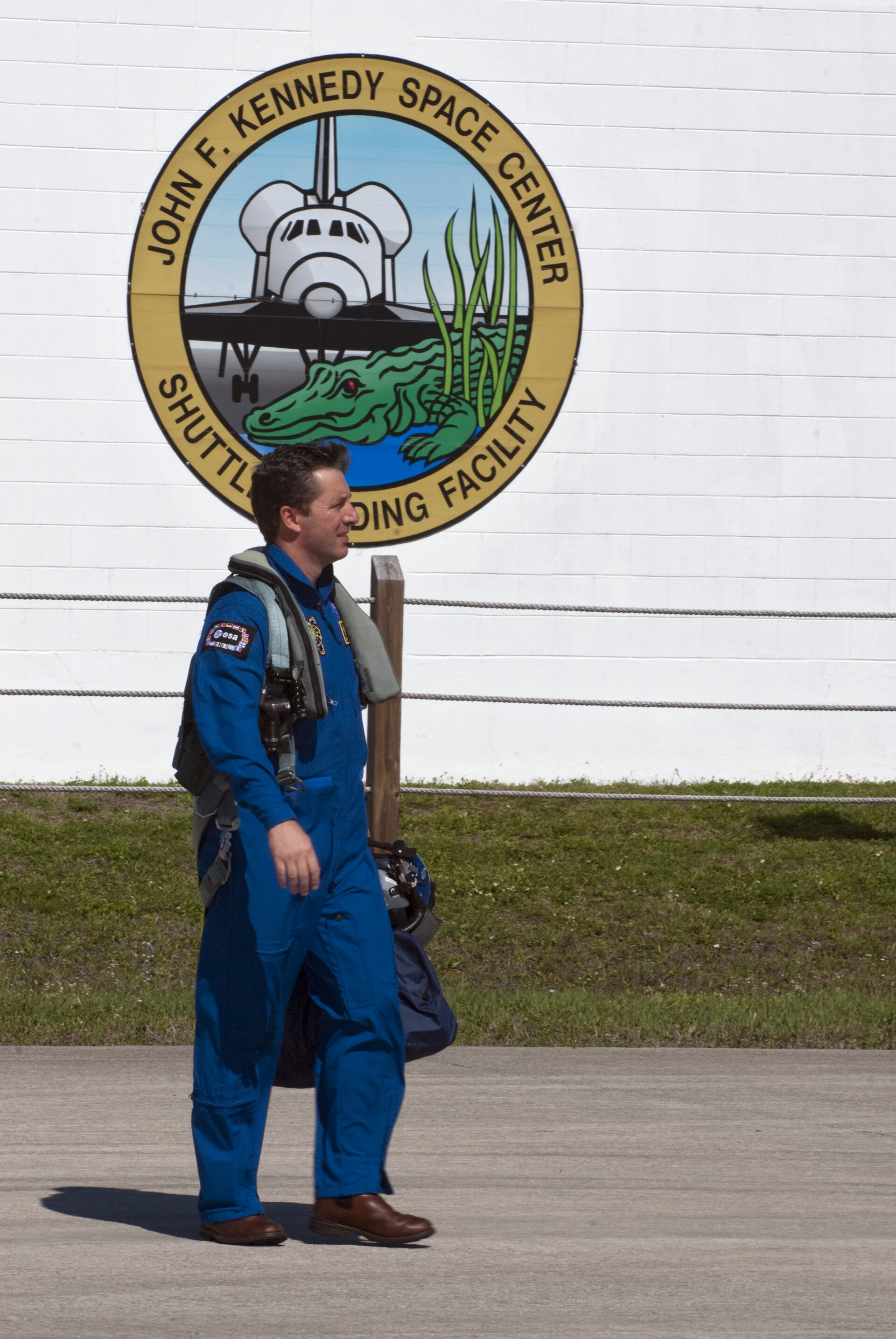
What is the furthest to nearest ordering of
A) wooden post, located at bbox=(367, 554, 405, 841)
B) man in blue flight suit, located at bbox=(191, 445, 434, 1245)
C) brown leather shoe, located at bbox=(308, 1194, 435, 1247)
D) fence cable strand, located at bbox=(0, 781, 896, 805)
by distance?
fence cable strand, located at bbox=(0, 781, 896, 805) < wooden post, located at bbox=(367, 554, 405, 841) < brown leather shoe, located at bbox=(308, 1194, 435, 1247) < man in blue flight suit, located at bbox=(191, 445, 434, 1245)

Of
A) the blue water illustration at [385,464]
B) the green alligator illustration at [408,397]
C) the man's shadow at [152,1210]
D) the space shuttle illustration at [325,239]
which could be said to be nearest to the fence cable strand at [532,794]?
the blue water illustration at [385,464]

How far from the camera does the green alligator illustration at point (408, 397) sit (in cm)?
1087

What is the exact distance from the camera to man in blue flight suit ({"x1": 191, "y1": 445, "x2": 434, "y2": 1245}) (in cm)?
373

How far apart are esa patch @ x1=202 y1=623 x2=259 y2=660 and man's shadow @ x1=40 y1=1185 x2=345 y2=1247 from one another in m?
1.40

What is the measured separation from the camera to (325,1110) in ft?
12.7

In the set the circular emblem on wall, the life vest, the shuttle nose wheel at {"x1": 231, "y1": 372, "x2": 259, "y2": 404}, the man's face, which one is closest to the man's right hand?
the life vest

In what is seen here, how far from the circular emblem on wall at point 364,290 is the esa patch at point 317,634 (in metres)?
6.87

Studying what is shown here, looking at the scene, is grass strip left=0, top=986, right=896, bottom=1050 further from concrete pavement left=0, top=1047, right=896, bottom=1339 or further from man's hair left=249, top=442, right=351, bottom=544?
man's hair left=249, top=442, right=351, bottom=544

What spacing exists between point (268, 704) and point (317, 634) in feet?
0.88

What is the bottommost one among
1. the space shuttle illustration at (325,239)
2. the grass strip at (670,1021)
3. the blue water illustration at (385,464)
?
the grass strip at (670,1021)

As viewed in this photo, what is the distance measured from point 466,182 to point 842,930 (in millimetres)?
5557

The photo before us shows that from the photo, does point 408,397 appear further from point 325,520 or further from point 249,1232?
point 249,1232

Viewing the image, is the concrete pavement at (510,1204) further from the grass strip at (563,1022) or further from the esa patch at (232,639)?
the esa patch at (232,639)

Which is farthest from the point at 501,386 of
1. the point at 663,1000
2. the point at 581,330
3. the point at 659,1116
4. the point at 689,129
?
the point at 659,1116
